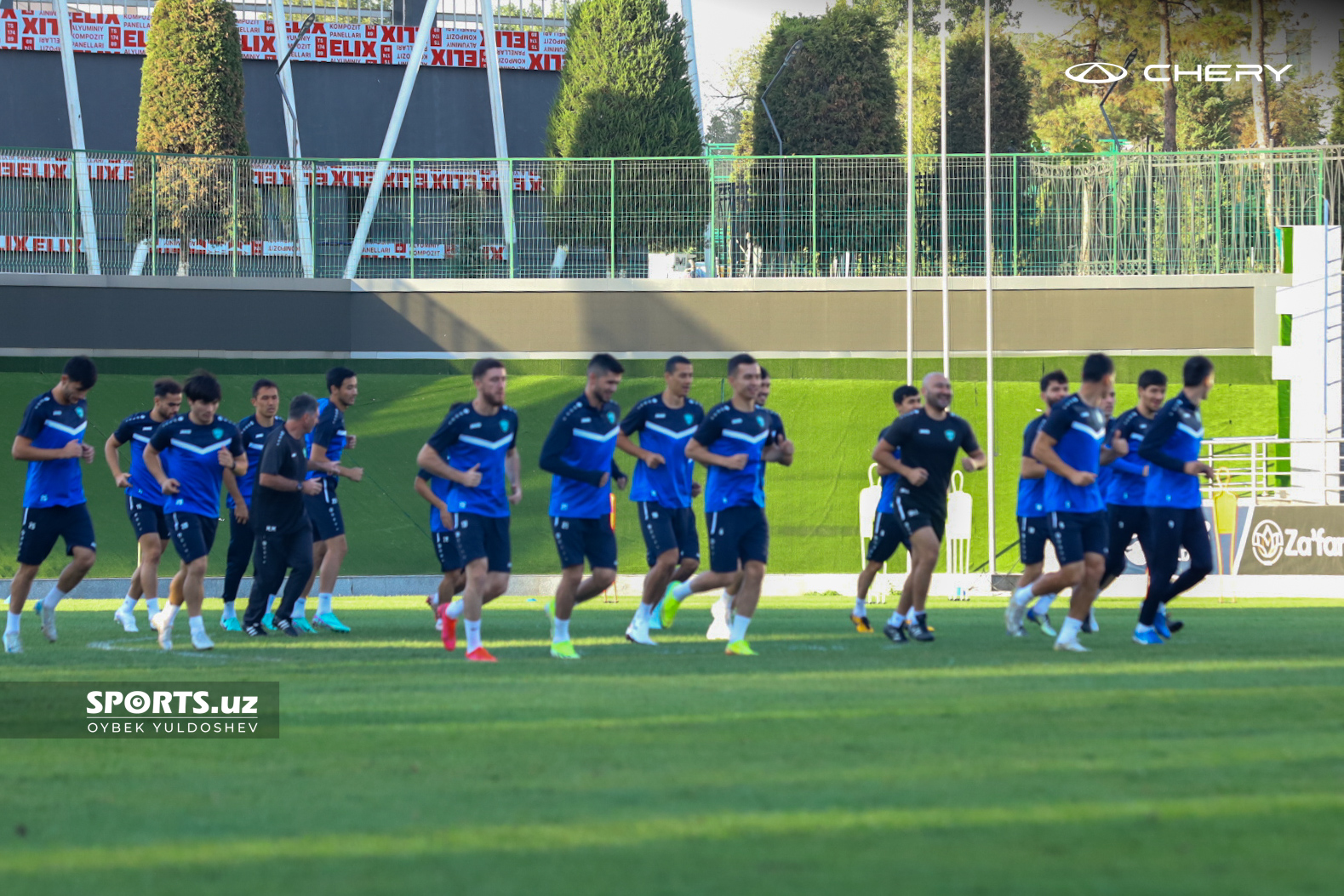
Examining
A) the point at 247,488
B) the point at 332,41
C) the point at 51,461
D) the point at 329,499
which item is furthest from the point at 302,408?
the point at 332,41

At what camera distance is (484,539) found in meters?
11.1

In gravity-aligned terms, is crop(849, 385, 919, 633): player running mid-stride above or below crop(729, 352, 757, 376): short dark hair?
below

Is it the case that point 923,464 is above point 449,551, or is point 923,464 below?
above

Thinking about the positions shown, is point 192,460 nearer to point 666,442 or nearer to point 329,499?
point 329,499

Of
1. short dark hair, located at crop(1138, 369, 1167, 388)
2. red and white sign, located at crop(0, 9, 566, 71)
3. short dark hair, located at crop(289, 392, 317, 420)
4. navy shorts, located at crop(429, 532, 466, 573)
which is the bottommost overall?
navy shorts, located at crop(429, 532, 466, 573)

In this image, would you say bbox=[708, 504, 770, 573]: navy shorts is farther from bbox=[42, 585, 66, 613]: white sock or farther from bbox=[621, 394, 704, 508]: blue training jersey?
bbox=[42, 585, 66, 613]: white sock

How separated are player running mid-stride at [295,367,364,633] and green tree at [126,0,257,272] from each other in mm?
19876

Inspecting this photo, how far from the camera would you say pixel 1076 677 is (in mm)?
9961

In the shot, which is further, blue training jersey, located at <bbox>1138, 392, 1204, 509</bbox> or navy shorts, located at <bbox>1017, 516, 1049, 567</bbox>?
navy shorts, located at <bbox>1017, 516, 1049, 567</bbox>

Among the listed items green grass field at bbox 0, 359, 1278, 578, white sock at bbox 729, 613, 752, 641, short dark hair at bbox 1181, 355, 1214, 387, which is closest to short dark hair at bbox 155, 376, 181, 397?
white sock at bbox 729, 613, 752, 641

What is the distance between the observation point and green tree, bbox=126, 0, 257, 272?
33219 millimetres

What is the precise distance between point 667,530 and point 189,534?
377cm

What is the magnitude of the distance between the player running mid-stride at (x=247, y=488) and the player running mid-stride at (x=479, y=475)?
11.2ft

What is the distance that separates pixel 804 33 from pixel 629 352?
15800mm
